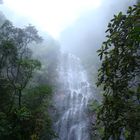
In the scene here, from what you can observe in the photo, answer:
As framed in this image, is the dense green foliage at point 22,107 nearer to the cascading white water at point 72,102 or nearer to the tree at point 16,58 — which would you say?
the tree at point 16,58

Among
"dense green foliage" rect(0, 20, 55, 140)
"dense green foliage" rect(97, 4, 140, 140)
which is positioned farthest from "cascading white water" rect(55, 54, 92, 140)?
"dense green foliage" rect(97, 4, 140, 140)

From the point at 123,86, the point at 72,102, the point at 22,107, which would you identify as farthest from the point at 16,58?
the point at 123,86

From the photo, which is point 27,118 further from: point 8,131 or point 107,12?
point 107,12

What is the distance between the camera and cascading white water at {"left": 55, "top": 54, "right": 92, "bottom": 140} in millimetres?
25484

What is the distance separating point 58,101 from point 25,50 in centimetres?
787

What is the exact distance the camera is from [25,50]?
22.4 metres

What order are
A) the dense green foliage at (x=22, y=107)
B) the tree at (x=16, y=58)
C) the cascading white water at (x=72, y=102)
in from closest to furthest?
the dense green foliage at (x=22, y=107)
the tree at (x=16, y=58)
the cascading white water at (x=72, y=102)

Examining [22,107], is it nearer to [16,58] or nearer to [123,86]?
[16,58]

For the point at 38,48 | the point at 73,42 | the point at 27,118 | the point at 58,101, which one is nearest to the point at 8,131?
the point at 27,118

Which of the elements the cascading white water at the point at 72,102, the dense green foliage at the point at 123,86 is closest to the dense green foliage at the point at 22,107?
the cascading white water at the point at 72,102

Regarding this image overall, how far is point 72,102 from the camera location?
28.9 metres

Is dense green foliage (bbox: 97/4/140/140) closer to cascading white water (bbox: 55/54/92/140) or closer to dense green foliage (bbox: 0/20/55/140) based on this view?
dense green foliage (bbox: 0/20/55/140)

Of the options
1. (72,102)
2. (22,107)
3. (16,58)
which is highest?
(16,58)

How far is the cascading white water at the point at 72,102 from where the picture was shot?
1003 inches
